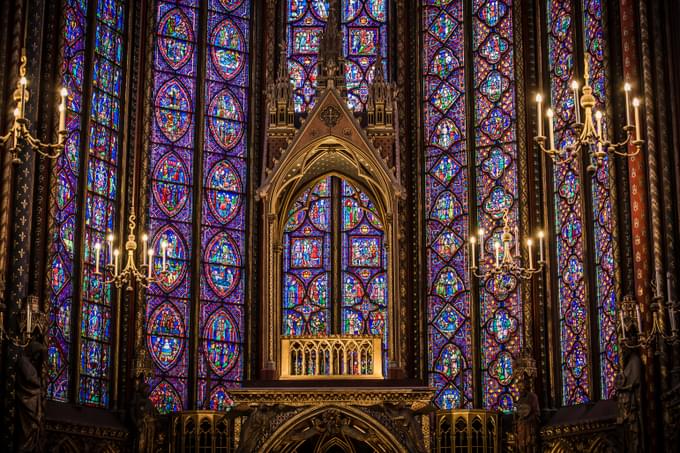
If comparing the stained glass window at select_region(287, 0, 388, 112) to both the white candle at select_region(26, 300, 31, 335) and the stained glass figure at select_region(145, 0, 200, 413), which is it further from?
the white candle at select_region(26, 300, 31, 335)

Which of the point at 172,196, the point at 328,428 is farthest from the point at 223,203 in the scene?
the point at 328,428

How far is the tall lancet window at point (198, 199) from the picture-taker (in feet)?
74.3

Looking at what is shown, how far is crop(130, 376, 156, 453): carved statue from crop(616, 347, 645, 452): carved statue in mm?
7751

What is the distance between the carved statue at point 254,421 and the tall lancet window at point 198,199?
2.87m

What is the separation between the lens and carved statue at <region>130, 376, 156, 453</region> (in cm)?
2086

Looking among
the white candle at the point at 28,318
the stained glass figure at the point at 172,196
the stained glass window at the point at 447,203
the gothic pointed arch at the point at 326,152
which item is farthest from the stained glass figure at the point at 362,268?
the white candle at the point at 28,318

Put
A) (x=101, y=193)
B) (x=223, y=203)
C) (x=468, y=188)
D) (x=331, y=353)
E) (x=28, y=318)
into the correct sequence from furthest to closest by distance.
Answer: (x=223, y=203), (x=468, y=188), (x=101, y=193), (x=331, y=353), (x=28, y=318)

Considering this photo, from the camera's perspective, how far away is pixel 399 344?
20094 mm

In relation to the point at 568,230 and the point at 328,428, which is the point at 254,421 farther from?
the point at 568,230

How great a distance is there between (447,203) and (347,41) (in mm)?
4029

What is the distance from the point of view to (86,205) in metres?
21.7

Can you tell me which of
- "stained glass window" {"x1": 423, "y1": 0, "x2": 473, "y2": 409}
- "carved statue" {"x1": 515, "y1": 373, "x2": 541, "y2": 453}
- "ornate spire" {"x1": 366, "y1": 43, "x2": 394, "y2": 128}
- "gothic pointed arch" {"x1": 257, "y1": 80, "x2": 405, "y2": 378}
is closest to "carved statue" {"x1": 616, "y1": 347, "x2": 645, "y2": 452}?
"carved statue" {"x1": 515, "y1": 373, "x2": 541, "y2": 453}

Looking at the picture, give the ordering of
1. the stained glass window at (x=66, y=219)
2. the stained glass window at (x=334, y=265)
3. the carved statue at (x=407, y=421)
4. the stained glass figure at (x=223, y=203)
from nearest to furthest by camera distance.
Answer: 1. the carved statue at (x=407, y=421)
2. the stained glass window at (x=66, y=219)
3. the stained glass figure at (x=223, y=203)
4. the stained glass window at (x=334, y=265)

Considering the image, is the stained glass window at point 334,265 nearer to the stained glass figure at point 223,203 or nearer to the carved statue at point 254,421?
the stained glass figure at point 223,203
